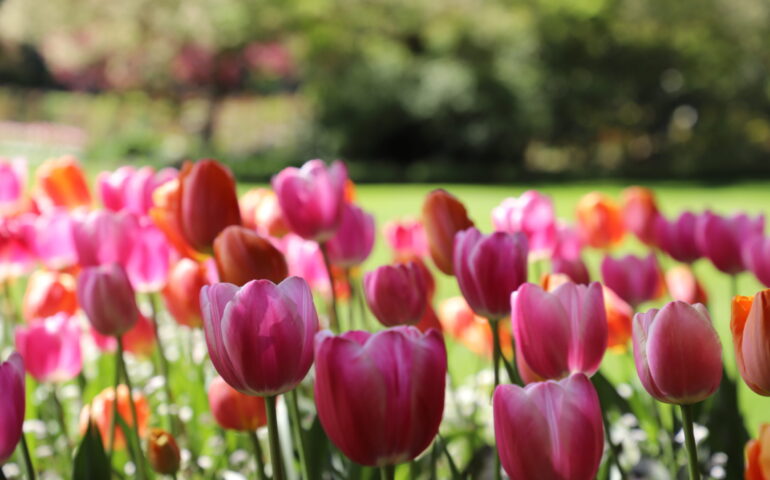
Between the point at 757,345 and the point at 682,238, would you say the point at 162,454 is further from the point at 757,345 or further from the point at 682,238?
the point at 682,238

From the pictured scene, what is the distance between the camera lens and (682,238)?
5.87 ft

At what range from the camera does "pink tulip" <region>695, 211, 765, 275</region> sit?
1.64 meters

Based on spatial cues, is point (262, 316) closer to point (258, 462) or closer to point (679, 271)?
point (258, 462)

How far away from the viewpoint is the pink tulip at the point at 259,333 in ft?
2.92

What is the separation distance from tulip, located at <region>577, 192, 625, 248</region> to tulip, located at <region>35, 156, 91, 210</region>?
4.06 feet

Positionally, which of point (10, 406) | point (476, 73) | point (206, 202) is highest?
point (206, 202)

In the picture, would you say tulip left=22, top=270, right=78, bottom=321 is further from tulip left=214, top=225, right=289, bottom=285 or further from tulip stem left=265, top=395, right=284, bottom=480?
tulip stem left=265, top=395, right=284, bottom=480

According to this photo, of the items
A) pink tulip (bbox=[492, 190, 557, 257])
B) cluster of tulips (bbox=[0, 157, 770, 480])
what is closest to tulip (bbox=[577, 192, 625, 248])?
cluster of tulips (bbox=[0, 157, 770, 480])

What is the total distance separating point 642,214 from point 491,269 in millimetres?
1096

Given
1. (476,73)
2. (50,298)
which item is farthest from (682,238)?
(476,73)

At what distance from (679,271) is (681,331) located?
1.18 metres

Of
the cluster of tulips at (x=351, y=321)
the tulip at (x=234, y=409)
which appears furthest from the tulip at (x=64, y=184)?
the tulip at (x=234, y=409)

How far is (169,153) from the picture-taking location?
20.0 metres

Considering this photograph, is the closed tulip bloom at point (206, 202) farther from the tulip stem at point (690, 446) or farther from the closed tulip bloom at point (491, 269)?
the tulip stem at point (690, 446)
